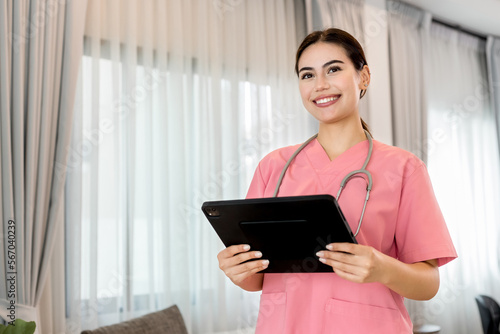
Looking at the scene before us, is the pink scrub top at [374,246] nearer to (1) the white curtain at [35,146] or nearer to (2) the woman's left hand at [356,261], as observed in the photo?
(2) the woman's left hand at [356,261]

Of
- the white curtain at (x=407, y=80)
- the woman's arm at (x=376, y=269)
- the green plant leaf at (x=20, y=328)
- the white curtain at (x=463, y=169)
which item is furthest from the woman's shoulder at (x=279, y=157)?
the white curtain at (x=463, y=169)

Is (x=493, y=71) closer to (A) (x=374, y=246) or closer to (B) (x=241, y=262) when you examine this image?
(A) (x=374, y=246)

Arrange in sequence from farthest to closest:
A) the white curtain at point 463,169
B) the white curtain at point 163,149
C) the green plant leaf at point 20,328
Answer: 1. the white curtain at point 463,169
2. the white curtain at point 163,149
3. the green plant leaf at point 20,328

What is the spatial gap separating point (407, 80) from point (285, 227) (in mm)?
3265

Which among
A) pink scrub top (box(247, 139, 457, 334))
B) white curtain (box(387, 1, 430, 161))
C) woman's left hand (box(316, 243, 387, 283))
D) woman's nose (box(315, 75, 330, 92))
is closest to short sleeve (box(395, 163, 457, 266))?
pink scrub top (box(247, 139, 457, 334))

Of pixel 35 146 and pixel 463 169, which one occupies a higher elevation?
pixel 463 169

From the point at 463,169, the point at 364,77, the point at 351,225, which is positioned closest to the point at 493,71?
the point at 463,169

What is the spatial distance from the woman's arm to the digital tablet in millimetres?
23

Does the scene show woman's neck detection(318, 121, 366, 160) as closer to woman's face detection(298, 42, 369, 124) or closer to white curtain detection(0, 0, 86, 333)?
woman's face detection(298, 42, 369, 124)

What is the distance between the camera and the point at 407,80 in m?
4.04

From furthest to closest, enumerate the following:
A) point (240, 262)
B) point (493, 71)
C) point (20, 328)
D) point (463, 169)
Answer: point (493, 71), point (463, 169), point (20, 328), point (240, 262)

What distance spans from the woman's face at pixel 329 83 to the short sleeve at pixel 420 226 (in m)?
0.22

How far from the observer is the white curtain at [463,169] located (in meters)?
4.27

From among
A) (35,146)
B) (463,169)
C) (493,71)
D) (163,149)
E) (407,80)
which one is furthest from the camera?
(493,71)
